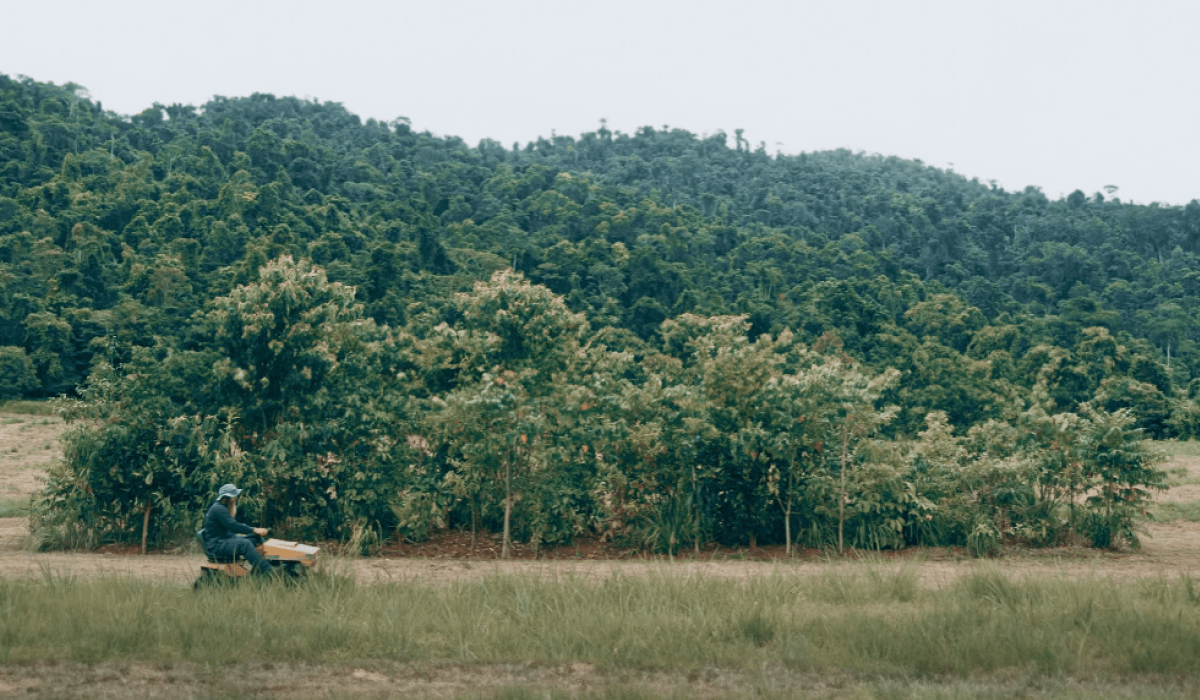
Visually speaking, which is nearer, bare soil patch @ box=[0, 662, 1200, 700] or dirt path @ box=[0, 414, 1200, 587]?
bare soil patch @ box=[0, 662, 1200, 700]

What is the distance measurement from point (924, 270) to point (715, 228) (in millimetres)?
18245

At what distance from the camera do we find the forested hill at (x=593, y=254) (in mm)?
48719

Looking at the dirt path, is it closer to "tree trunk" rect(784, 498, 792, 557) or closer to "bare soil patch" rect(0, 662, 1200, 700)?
"tree trunk" rect(784, 498, 792, 557)

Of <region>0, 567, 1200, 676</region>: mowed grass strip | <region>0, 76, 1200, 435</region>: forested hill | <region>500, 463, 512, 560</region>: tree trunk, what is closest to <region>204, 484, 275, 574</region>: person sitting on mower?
<region>0, 567, 1200, 676</region>: mowed grass strip

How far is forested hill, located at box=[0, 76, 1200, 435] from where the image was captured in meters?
48.7

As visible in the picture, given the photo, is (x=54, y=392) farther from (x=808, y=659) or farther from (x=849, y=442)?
(x=808, y=659)

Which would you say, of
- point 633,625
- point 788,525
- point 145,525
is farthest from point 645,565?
point 145,525

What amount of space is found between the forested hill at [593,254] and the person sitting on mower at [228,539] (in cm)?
2176

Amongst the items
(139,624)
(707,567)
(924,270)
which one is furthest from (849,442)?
(924,270)

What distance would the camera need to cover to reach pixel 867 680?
698 cm

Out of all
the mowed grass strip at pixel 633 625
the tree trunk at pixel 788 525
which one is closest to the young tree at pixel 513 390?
the tree trunk at pixel 788 525

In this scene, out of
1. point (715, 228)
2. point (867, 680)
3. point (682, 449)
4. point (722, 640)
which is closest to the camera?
point (867, 680)

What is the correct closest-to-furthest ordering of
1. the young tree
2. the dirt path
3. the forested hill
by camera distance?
1. the dirt path
2. the young tree
3. the forested hill

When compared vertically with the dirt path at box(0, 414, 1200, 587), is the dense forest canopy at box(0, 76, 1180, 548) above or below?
above
